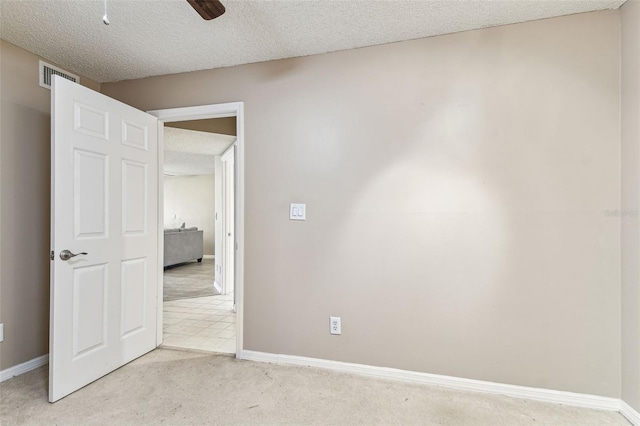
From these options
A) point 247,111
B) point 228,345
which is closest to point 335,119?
point 247,111

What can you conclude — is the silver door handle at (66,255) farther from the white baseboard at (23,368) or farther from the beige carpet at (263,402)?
the white baseboard at (23,368)

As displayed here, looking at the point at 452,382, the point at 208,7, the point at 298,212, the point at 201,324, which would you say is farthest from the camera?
the point at 201,324

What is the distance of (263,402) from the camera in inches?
74.7

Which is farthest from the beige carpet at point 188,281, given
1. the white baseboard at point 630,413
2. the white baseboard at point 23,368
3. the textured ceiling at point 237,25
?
the white baseboard at point 630,413

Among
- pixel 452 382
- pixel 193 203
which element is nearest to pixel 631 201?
pixel 452 382

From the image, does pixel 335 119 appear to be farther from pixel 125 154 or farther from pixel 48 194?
pixel 48 194

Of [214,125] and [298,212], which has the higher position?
[214,125]

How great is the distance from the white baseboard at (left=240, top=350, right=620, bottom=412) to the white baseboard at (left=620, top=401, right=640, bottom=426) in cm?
2

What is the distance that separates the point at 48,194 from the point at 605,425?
403cm

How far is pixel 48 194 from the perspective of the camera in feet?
7.97

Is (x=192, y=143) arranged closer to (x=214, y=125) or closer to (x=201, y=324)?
(x=214, y=125)

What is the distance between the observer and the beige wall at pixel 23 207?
84.7 inches

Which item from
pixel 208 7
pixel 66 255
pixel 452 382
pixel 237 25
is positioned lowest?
pixel 452 382

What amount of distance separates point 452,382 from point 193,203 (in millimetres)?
8815
